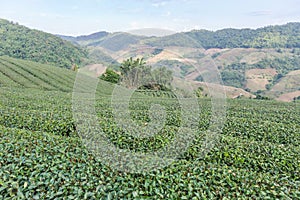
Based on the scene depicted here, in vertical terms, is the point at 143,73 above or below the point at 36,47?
below

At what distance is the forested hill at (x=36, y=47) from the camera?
5922 centimetres

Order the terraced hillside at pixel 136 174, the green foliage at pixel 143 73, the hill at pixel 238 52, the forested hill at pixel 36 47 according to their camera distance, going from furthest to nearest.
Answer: the forested hill at pixel 36 47 → the green foliage at pixel 143 73 → the hill at pixel 238 52 → the terraced hillside at pixel 136 174

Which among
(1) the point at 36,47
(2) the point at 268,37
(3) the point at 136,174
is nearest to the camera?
(3) the point at 136,174

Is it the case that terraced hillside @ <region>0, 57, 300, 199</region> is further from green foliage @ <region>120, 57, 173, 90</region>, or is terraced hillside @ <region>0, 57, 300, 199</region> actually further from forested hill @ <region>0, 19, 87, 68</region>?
forested hill @ <region>0, 19, 87, 68</region>

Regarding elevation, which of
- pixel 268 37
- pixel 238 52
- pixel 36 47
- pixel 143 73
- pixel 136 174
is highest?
pixel 268 37

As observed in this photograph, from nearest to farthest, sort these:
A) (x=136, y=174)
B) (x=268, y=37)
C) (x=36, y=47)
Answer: (x=136, y=174) → (x=36, y=47) → (x=268, y=37)

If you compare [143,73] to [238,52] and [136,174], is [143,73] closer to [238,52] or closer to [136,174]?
[136,174]

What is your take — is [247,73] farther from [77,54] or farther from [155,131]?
[155,131]

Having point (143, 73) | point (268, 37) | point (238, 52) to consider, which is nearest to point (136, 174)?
point (143, 73)

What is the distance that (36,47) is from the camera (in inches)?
2501

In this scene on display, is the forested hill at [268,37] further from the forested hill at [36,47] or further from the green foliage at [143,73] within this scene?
the green foliage at [143,73]

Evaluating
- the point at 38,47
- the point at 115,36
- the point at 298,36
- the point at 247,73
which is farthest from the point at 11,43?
the point at 298,36

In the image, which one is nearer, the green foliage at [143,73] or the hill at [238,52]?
the hill at [238,52]

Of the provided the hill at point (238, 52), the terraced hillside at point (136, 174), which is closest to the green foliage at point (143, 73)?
the hill at point (238, 52)
